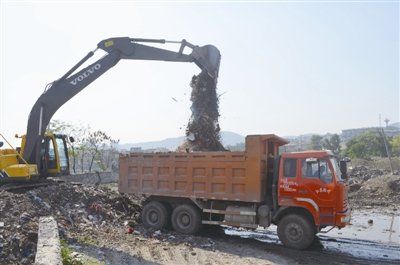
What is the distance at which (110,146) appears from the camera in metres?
37.2

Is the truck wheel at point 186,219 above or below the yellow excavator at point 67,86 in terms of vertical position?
below

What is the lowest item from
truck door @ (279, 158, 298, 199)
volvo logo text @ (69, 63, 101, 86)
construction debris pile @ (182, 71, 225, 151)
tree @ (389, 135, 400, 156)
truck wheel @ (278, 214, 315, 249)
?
truck wheel @ (278, 214, 315, 249)

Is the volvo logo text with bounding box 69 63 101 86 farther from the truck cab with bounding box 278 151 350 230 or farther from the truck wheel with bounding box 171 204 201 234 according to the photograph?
the truck cab with bounding box 278 151 350 230

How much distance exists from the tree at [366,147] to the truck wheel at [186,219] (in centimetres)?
4823

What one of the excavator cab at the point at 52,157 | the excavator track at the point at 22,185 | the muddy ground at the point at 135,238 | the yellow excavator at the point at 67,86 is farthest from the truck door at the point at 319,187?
the excavator cab at the point at 52,157

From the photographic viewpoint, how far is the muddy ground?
8.49m

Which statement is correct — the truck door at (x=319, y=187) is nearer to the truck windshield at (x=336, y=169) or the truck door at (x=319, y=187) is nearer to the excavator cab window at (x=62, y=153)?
the truck windshield at (x=336, y=169)

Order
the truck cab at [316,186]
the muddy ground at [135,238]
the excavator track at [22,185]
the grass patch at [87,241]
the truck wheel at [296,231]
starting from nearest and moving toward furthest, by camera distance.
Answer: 1. the muddy ground at [135,238]
2. the grass patch at [87,241]
3. the truck cab at [316,186]
4. the truck wheel at [296,231]
5. the excavator track at [22,185]

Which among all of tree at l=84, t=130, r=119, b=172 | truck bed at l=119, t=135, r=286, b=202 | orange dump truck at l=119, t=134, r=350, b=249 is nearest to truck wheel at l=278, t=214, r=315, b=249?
orange dump truck at l=119, t=134, r=350, b=249

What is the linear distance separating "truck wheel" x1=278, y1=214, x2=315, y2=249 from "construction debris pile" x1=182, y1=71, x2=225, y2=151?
357cm

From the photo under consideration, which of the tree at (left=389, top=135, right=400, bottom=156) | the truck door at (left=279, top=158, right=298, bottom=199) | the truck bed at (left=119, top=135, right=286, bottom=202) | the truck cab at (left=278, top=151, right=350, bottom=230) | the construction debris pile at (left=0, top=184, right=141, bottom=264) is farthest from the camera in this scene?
the tree at (left=389, top=135, right=400, bottom=156)

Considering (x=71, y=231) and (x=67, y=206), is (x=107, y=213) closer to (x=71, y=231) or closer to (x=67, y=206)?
(x=67, y=206)

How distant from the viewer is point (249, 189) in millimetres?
10172

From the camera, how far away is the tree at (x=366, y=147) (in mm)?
55938
